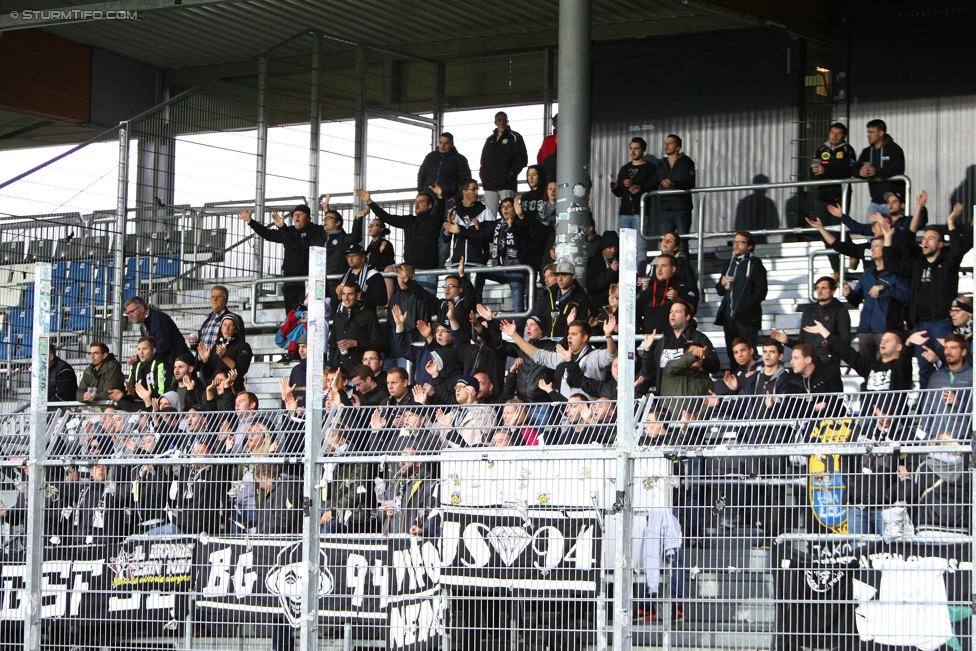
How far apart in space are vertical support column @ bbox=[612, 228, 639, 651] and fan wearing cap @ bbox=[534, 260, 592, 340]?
18.8 feet

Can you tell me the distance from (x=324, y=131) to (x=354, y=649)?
13.5m

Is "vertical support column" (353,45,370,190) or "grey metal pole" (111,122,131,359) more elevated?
"vertical support column" (353,45,370,190)

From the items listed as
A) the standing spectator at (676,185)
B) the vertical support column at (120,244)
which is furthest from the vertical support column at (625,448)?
the vertical support column at (120,244)

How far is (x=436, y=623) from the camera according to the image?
23.9 feet

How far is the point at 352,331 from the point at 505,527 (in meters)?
6.42

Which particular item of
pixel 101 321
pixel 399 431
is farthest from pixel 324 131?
pixel 399 431

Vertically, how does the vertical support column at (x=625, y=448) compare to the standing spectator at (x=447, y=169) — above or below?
below

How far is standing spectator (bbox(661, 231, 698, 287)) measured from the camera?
501 inches

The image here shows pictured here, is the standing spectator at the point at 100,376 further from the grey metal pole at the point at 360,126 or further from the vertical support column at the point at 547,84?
the vertical support column at the point at 547,84

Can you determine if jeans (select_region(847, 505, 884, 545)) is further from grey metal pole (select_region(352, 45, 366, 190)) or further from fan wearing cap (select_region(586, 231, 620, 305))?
grey metal pole (select_region(352, 45, 366, 190))

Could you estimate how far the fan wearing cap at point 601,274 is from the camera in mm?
13453

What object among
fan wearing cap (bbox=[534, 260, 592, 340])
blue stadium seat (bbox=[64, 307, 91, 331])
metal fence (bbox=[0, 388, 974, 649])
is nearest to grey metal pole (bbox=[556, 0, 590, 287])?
fan wearing cap (bbox=[534, 260, 592, 340])

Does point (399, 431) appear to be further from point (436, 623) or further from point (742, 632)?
point (742, 632)

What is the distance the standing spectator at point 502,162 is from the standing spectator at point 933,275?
5.35 meters
